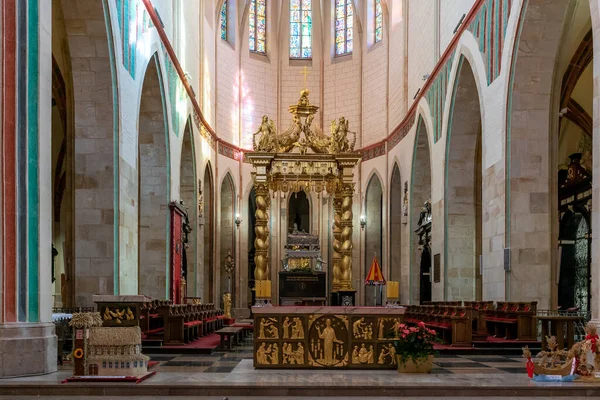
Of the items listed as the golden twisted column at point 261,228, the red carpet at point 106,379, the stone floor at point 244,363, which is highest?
the golden twisted column at point 261,228

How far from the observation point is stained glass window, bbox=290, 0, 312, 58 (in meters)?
32.8

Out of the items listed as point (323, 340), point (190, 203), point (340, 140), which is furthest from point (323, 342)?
point (190, 203)

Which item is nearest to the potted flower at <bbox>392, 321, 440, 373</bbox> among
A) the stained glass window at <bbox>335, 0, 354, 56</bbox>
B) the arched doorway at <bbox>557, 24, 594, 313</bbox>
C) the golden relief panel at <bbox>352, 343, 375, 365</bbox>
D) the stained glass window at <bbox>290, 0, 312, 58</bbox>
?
the golden relief panel at <bbox>352, 343, 375, 365</bbox>

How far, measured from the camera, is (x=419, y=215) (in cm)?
2470

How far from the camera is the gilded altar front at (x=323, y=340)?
10133mm

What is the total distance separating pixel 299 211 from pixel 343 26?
8.26 metres

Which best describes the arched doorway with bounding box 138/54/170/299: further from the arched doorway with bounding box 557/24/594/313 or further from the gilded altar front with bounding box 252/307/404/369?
the arched doorway with bounding box 557/24/594/313

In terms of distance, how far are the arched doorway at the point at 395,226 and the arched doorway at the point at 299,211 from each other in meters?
6.40

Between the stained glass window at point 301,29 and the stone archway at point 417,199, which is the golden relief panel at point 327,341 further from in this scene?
the stained glass window at point 301,29

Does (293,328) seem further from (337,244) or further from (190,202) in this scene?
(190,202)

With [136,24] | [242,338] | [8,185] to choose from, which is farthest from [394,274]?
[8,185]

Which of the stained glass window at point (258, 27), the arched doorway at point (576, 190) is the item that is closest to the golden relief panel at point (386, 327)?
the arched doorway at point (576, 190)

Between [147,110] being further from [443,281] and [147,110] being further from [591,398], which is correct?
[591,398]

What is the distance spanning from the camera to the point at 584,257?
20531mm
